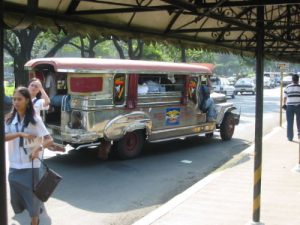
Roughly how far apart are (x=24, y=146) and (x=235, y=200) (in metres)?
3.37

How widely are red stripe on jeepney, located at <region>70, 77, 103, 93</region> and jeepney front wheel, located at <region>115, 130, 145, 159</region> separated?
4.60ft

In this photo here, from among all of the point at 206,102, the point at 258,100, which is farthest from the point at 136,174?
the point at 258,100

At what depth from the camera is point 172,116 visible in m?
11.9

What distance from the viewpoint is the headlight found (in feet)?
32.1

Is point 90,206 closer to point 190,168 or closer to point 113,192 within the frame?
point 113,192

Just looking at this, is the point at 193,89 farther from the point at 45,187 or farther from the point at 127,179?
the point at 45,187

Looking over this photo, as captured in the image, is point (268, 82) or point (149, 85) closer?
point (149, 85)

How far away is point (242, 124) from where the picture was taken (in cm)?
1842

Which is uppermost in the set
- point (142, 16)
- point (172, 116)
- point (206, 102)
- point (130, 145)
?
point (142, 16)

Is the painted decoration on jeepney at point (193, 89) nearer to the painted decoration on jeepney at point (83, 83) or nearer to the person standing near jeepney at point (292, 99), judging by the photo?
the person standing near jeepney at point (292, 99)

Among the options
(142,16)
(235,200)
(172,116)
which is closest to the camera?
(142,16)

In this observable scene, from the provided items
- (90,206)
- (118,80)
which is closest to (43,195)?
(90,206)

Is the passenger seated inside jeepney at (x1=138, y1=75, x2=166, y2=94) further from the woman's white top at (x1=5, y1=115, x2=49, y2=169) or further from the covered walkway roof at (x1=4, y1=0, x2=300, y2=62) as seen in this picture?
the woman's white top at (x1=5, y1=115, x2=49, y2=169)

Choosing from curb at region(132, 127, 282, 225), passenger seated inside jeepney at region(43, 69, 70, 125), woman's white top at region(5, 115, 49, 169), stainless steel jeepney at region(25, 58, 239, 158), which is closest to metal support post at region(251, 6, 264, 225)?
curb at region(132, 127, 282, 225)
